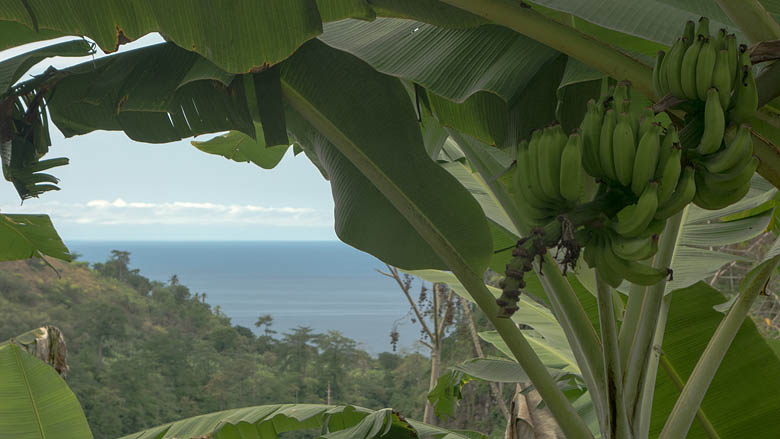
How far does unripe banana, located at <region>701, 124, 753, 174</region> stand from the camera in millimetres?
623

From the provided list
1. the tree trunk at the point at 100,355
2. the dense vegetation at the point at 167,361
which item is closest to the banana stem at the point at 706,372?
the dense vegetation at the point at 167,361

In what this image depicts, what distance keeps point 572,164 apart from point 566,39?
280 mm

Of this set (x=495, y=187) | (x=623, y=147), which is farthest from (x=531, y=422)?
(x=623, y=147)

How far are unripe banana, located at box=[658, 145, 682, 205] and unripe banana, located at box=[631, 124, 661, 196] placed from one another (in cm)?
1

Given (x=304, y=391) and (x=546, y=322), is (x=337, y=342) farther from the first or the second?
(x=546, y=322)

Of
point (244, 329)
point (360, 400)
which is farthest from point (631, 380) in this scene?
point (244, 329)

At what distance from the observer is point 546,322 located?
160cm

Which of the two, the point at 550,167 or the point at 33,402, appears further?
the point at 33,402

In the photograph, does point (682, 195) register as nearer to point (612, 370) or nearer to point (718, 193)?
point (718, 193)

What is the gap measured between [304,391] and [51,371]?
780 cm

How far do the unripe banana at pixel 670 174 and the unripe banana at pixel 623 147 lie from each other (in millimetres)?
36

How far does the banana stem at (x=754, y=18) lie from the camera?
70 centimetres

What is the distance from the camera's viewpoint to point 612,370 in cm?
100

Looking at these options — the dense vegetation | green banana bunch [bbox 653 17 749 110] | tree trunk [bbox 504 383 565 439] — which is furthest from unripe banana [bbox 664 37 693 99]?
the dense vegetation
